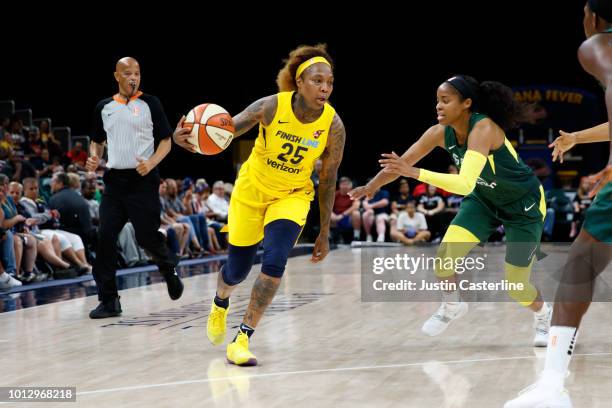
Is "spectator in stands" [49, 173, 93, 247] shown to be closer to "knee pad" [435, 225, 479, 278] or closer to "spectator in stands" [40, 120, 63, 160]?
"spectator in stands" [40, 120, 63, 160]

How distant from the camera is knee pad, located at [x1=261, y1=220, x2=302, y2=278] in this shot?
4062 mm

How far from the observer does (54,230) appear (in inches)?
344

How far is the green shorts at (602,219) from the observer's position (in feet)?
9.37

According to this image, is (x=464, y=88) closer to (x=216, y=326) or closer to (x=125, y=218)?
(x=216, y=326)

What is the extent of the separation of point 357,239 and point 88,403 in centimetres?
1149

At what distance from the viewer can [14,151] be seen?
1191 centimetres

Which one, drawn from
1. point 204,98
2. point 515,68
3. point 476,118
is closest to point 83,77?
point 204,98

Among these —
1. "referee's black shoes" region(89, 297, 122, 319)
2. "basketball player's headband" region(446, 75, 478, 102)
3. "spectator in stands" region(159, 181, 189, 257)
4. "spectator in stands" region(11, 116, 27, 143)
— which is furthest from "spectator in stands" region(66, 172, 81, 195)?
"basketball player's headband" region(446, 75, 478, 102)

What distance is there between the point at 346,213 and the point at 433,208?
1543mm

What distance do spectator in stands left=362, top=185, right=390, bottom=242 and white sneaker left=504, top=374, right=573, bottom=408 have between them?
11.2 meters

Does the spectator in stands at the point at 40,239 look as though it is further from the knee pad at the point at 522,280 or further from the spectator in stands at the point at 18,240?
the knee pad at the point at 522,280

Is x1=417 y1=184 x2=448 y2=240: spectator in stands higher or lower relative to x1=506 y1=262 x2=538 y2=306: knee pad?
lower

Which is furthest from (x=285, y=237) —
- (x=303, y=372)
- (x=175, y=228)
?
(x=175, y=228)

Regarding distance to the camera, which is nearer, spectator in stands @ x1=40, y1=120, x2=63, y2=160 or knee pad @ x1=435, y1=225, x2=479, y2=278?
knee pad @ x1=435, y1=225, x2=479, y2=278
